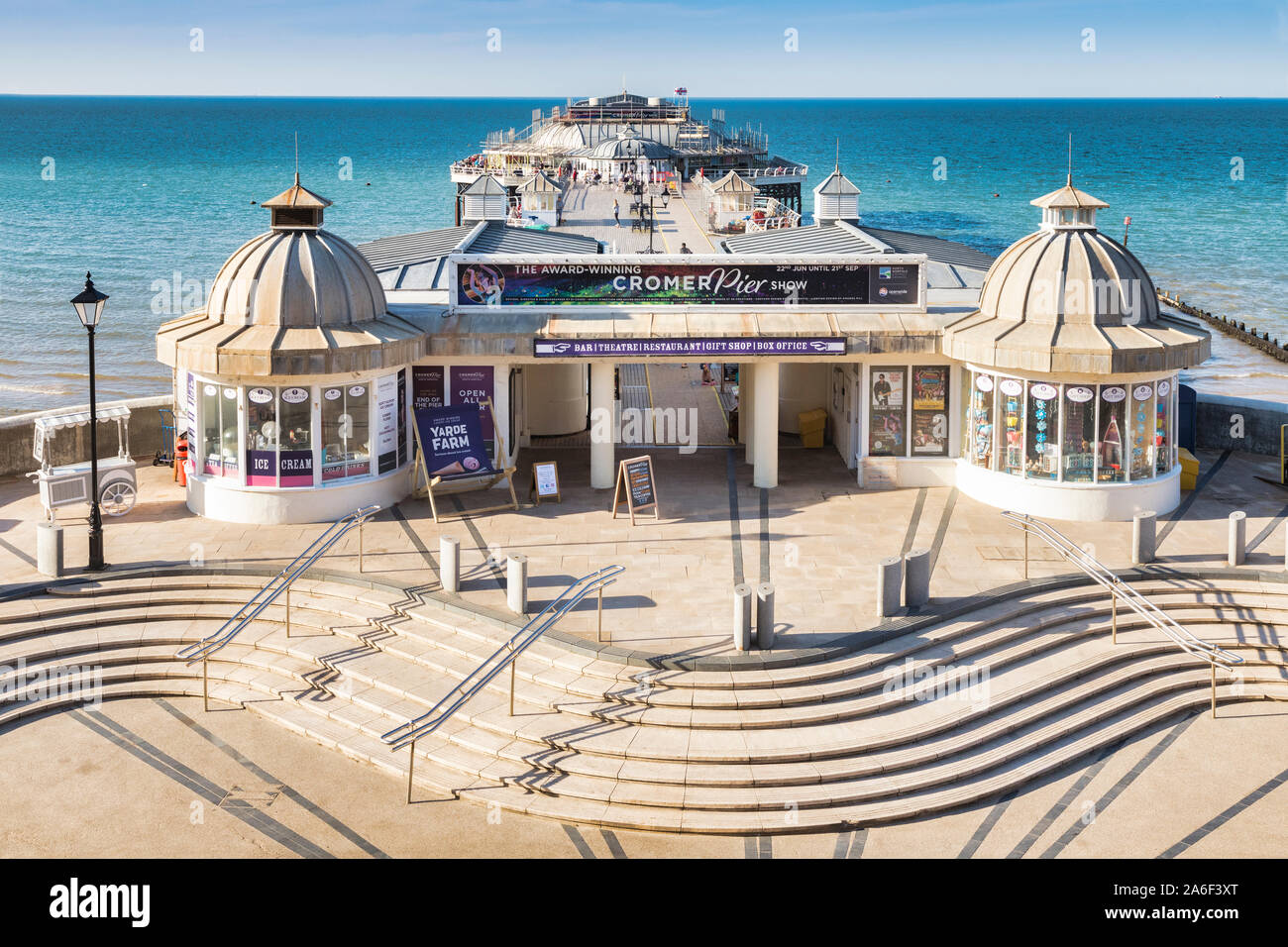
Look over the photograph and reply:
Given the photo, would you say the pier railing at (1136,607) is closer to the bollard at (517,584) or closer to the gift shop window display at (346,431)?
the bollard at (517,584)

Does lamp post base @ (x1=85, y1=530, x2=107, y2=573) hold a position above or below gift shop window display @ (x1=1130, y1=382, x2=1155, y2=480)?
below

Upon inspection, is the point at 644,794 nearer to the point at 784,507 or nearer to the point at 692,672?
the point at 692,672

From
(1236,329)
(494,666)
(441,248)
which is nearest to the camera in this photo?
(494,666)

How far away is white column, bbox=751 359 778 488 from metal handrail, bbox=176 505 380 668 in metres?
7.62

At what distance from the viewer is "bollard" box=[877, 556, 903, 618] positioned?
1728cm

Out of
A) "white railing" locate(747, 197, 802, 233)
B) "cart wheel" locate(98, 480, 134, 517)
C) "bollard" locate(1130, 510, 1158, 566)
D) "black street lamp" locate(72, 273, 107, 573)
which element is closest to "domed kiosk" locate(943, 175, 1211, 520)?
"bollard" locate(1130, 510, 1158, 566)

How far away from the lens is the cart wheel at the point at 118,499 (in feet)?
71.7

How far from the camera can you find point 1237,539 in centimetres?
1925

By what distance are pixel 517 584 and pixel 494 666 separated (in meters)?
1.78

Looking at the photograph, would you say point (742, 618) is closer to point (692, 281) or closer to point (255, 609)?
point (255, 609)

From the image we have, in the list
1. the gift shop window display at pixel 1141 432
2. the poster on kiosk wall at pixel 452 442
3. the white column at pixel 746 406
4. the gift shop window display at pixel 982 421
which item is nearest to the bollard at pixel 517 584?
the poster on kiosk wall at pixel 452 442

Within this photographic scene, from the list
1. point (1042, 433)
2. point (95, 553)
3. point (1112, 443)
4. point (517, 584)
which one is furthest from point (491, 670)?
point (1112, 443)

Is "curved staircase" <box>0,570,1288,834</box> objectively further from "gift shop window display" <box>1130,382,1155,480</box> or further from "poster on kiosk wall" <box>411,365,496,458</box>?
"poster on kiosk wall" <box>411,365,496,458</box>

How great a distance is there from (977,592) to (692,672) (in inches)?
191
